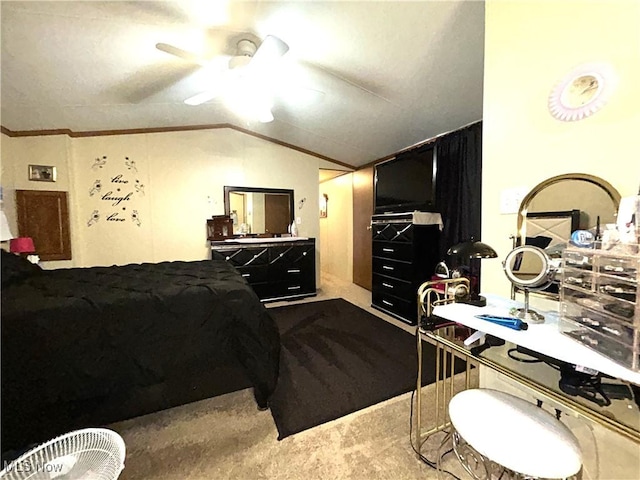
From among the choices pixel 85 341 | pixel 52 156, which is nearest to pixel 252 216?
pixel 52 156

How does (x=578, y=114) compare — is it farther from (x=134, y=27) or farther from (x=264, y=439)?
(x=134, y=27)

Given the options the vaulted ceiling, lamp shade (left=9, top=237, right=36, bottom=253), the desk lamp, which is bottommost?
lamp shade (left=9, top=237, right=36, bottom=253)

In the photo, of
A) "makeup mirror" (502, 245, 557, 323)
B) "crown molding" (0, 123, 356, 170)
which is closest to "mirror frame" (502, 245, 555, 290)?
"makeup mirror" (502, 245, 557, 323)

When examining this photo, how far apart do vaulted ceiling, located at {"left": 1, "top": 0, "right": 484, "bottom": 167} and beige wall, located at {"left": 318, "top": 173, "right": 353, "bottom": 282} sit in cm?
208

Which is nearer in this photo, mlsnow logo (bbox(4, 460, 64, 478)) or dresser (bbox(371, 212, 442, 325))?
mlsnow logo (bbox(4, 460, 64, 478))

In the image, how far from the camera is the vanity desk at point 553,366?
2.30 ft

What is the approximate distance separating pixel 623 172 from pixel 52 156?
4696 millimetres

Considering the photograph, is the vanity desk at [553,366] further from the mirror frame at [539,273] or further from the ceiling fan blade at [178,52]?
the ceiling fan blade at [178,52]

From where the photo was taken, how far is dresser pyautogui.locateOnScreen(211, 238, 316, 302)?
368cm

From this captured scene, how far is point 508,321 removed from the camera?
100cm

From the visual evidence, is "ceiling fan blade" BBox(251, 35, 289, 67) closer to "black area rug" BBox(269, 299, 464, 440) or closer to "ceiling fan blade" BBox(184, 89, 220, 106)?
"ceiling fan blade" BBox(184, 89, 220, 106)

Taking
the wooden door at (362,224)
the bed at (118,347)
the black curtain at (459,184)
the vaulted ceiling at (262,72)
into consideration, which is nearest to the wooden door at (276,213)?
the wooden door at (362,224)

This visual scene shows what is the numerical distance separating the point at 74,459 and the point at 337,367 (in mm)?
1573

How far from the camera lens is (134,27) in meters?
1.73
